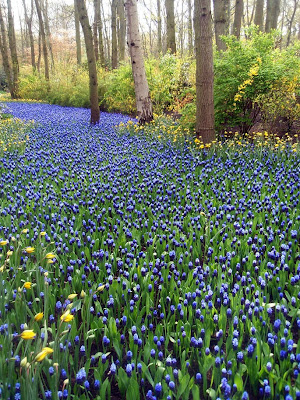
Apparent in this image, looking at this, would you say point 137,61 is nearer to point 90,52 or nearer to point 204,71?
point 90,52

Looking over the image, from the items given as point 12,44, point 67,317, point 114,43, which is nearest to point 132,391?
point 67,317

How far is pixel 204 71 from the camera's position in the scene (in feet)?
21.8

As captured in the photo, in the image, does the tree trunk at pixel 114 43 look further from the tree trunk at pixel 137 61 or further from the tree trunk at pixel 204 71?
the tree trunk at pixel 204 71

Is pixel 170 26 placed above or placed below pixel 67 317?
above

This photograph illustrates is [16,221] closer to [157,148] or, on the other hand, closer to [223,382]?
[223,382]

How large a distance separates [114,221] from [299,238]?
1868 millimetres

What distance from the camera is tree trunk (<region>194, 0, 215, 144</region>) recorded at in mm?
6340

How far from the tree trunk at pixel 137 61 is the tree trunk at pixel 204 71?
10.7ft

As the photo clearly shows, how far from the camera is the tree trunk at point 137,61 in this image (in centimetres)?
962

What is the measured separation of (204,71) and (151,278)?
16.3ft

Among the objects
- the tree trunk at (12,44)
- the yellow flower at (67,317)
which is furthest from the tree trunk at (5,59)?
the yellow flower at (67,317)

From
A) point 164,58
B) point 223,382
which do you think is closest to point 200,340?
point 223,382

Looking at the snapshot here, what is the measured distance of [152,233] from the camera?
3703 mm

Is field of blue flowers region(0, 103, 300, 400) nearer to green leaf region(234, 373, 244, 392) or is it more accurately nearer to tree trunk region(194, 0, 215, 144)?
green leaf region(234, 373, 244, 392)
